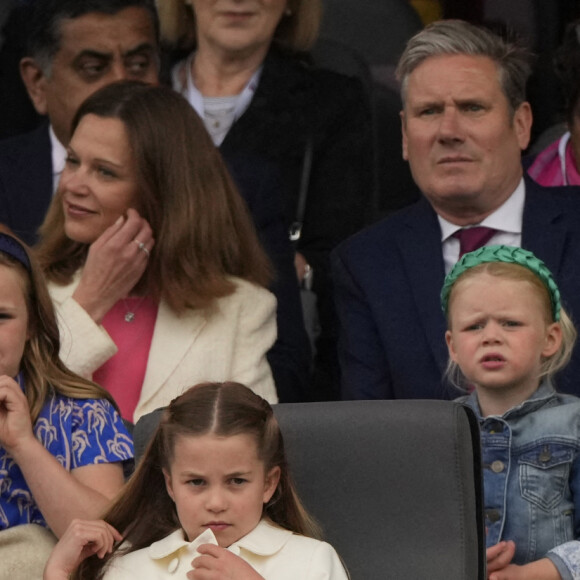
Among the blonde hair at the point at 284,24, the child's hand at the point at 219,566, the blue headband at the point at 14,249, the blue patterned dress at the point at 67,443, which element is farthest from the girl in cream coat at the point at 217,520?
the blonde hair at the point at 284,24

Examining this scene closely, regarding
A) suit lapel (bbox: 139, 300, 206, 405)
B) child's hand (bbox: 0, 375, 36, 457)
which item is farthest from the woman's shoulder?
child's hand (bbox: 0, 375, 36, 457)

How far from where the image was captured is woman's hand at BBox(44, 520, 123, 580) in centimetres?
329

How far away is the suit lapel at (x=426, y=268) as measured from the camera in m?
4.49

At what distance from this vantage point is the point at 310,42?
5336 millimetres

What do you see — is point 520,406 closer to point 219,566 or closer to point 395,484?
point 395,484

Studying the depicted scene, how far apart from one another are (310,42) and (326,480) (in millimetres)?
2187

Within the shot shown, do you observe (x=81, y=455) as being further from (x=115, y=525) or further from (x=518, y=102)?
(x=518, y=102)

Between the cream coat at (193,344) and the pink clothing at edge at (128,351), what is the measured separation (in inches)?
2.1

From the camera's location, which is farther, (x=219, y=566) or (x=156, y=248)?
(x=156, y=248)

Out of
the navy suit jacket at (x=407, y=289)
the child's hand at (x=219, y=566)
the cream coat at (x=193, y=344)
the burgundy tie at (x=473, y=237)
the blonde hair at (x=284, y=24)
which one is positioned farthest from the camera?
the blonde hair at (x=284, y=24)

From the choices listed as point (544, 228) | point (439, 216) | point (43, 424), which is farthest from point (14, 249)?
point (544, 228)

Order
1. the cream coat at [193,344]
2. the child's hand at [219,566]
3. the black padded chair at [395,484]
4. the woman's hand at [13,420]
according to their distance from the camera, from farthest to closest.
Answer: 1. the cream coat at [193,344]
2. the woman's hand at [13,420]
3. the black padded chair at [395,484]
4. the child's hand at [219,566]

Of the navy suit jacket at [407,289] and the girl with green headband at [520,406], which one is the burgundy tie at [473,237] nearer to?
the navy suit jacket at [407,289]

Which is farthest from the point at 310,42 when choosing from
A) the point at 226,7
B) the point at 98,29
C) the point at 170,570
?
the point at 170,570
